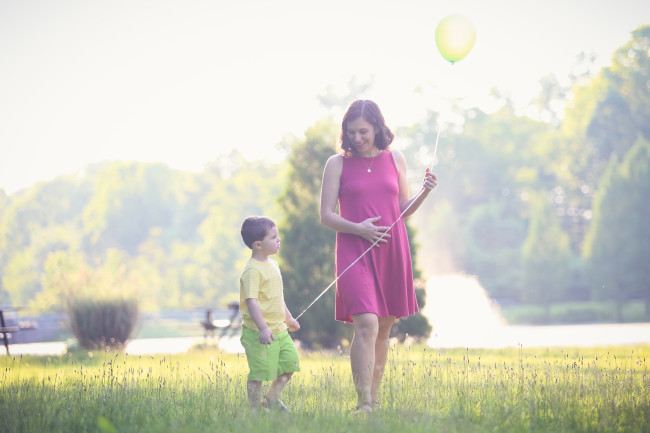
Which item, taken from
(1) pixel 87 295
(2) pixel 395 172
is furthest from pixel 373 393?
(1) pixel 87 295

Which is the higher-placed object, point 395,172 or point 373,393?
point 395,172

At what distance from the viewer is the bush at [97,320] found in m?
12.8

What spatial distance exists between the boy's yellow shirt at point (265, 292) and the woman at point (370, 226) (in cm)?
39

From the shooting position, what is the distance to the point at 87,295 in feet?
42.2

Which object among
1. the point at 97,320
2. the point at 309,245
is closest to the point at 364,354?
the point at 309,245

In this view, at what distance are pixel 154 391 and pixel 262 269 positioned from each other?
61.4 inches

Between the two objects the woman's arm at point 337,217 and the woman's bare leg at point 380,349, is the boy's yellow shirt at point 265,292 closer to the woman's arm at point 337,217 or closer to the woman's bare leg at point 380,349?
the woman's arm at point 337,217

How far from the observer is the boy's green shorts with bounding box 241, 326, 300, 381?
466cm

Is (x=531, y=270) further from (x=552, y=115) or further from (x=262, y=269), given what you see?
(x=262, y=269)

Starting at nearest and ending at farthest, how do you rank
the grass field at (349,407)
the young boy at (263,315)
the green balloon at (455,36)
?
1. the grass field at (349,407)
2. the young boy at (263,315)
3. the green balloon at (455,36)

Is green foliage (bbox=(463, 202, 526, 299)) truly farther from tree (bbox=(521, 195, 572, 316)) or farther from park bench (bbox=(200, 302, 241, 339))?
park bench (bbox=(200, 302, 241, 339))

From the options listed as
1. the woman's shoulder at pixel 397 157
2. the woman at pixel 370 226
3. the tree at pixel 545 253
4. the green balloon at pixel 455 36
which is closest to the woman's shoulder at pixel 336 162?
the woman at pixel 370 226

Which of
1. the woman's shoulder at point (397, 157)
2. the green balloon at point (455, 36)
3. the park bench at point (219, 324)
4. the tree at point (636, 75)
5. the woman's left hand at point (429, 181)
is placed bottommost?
the park bench at point (219, 324)

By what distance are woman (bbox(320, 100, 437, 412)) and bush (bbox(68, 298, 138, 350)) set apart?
8.78 m
